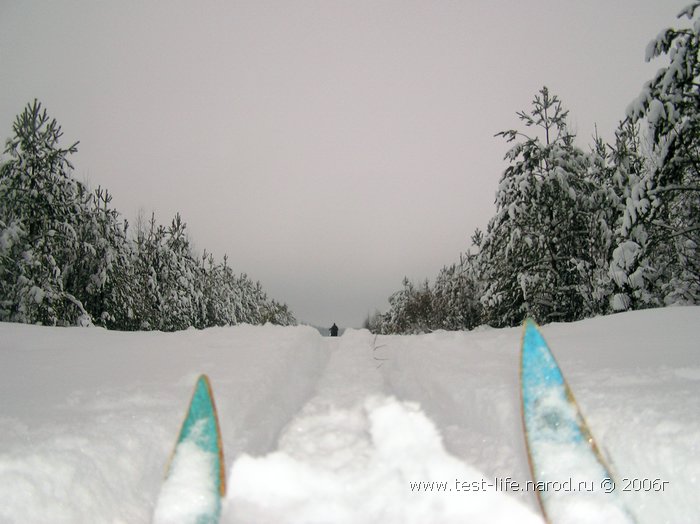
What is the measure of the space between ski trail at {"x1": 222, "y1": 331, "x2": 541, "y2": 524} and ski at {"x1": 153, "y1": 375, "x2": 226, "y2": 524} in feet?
0.54

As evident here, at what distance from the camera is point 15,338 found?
7.38m

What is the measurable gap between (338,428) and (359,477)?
123cm

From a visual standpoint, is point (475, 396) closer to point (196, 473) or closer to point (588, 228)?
point (196, 473)

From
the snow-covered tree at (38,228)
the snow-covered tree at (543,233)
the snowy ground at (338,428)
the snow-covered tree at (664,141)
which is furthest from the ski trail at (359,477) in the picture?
the snow-covered tree at (38,228)

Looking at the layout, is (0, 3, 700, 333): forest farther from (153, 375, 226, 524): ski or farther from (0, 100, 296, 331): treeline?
(153, 375, 226, 524): ski

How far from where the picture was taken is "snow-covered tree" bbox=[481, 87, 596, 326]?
13.3m

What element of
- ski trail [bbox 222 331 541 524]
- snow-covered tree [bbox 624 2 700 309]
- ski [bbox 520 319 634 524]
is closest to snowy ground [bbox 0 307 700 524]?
ski trail [bbox 222 331 541 524]

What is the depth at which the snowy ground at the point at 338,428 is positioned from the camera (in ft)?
8.63

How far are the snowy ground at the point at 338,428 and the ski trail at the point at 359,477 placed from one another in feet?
0.05

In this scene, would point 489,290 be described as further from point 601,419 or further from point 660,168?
point 601,419

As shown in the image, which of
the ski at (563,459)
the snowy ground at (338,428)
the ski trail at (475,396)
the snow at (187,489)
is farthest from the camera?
the ski trail at (475,396)

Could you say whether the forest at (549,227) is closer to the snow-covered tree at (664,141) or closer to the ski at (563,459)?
the snow-covered tree at (664,141)

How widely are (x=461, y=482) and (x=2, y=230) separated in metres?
16.3

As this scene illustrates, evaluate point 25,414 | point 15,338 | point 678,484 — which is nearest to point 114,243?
point 15,338
